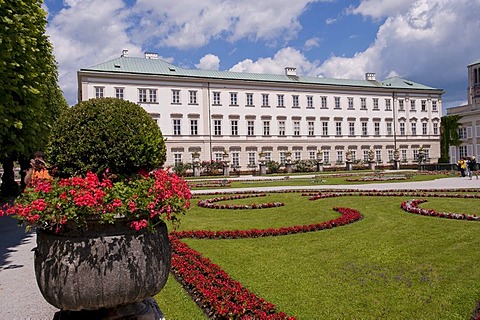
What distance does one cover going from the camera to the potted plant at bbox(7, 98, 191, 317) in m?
3.76

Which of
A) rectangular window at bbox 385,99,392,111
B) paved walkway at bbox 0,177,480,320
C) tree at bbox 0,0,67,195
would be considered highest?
rectangular window at bbox 385,99,392,111

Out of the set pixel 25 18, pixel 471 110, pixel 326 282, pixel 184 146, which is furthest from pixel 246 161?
pixel 326 282

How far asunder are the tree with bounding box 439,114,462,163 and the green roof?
18.1 feet

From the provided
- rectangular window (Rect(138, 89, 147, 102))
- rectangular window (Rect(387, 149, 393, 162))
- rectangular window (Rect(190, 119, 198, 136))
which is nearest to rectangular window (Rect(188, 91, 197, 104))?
rectangular window (Rect(190, 119, 198, 136))

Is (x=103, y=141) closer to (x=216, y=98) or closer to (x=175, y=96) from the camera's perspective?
(x=175, y=96)

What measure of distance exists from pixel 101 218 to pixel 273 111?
47075mm

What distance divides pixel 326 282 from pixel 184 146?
4064 cm

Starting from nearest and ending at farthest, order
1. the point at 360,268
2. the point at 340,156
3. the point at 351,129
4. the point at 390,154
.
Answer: the point at 360,268 < the point at 340,156 < the point at 351,129 < the point at 390,154

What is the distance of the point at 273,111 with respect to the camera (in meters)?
50.0

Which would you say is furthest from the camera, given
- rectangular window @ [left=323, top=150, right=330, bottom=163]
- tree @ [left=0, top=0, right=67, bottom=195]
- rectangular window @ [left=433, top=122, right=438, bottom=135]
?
rectangular window @ [left=433, top=122, right=438, bottom=135]

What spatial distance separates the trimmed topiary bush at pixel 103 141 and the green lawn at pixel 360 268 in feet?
6.41

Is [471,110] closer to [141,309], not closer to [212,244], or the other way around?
[212,244]

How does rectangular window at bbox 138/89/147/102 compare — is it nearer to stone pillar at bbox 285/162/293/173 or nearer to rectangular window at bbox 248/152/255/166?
rectangular window at bbox 248/152/255/166

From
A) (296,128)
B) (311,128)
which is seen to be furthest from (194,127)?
(311,128)
